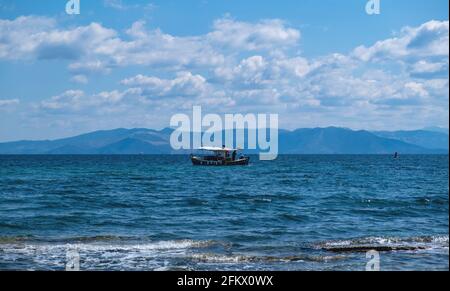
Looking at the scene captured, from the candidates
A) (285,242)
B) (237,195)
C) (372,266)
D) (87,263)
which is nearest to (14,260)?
(87,263)

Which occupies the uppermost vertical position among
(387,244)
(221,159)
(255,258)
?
(255,258)

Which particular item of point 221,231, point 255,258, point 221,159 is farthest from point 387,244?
point 221,159

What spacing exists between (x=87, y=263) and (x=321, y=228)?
41.7 feet

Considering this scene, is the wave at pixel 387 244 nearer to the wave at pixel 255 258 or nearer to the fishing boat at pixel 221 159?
the wave at pixel 255 258

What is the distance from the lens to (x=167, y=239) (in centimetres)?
2261

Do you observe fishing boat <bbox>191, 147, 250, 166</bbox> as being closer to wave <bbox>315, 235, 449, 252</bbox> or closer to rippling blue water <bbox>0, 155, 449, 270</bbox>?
rippling blue water <bbox>0, 155, 449, 270</bbox>

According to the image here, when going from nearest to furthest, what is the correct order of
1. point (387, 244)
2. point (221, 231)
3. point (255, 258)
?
point (255, 258) < point (387, 244) < point (221, 231)

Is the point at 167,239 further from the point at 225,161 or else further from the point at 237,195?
the point at 225,161

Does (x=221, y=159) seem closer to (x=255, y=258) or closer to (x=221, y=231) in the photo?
(x=221, y=231)

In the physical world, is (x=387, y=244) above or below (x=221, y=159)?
above

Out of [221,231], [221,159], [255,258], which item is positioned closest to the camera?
[255,258]

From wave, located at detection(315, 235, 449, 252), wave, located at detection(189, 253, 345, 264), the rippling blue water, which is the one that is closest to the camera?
the rippling blue water

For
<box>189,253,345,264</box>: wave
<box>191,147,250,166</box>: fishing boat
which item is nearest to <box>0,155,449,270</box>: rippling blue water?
<box>189,253,345,264</box>: wave

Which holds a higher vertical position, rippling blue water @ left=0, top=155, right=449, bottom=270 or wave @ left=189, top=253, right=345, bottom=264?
wave @ left=189, top=253, right=345, bottom=264
